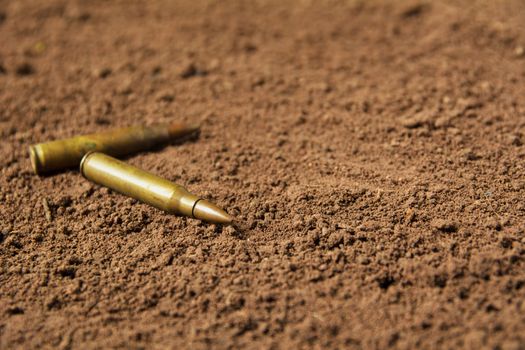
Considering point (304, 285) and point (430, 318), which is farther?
point (304, 285)

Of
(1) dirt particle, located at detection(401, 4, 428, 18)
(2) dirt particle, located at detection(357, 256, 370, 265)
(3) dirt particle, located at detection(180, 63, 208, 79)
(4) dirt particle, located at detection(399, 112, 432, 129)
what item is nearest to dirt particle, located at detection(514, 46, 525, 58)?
(1) dirt particle, located at detection(401, 4, 428, 18)

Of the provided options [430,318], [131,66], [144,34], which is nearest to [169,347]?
[430,318]

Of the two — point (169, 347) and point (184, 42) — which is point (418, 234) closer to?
point (169, 347)

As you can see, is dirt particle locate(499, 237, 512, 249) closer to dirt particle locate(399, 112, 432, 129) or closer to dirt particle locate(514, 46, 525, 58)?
dirt particle locate(399, 112, 432, 129)

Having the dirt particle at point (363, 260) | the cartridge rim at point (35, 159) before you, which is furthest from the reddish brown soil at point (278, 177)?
the cartridge rim at point (35, 159)

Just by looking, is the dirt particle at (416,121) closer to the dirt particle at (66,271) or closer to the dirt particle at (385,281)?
the dirt particle at (385,281)

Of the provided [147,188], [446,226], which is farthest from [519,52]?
[147,188]

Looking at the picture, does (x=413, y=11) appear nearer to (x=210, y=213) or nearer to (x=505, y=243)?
(x=505, y=243)
